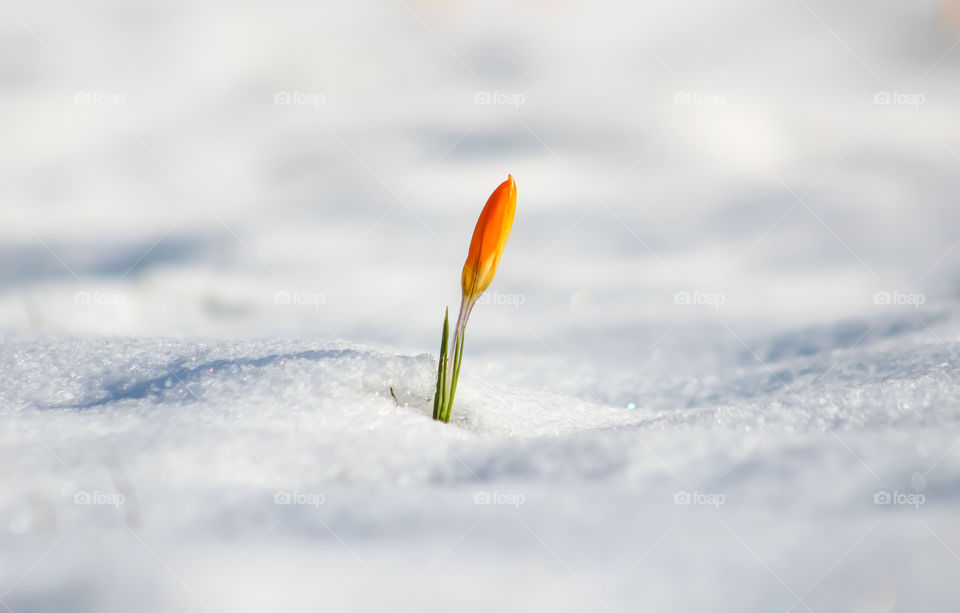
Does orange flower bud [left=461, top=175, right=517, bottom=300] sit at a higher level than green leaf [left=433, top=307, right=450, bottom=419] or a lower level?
higher

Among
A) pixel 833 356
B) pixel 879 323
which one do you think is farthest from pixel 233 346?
pixel 879 323

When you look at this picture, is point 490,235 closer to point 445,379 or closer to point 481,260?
point 481,260

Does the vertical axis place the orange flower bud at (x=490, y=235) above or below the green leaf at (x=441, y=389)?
above

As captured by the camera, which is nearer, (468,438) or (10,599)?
(10,599)

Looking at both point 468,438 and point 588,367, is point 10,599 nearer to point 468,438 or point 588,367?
point 468,438

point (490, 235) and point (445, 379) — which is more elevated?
point (490, 235)

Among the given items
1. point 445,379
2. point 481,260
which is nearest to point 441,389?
point 445,379
